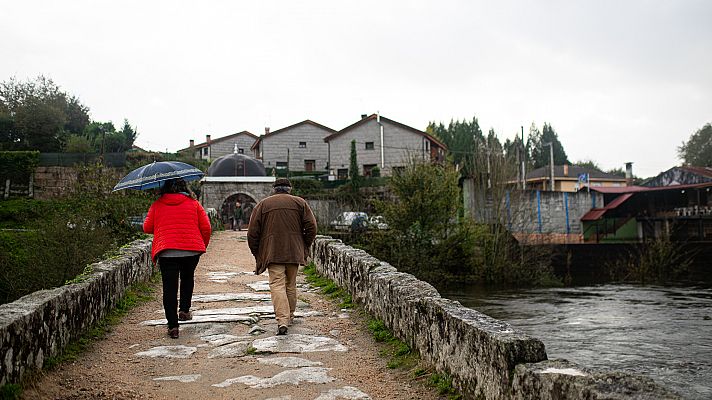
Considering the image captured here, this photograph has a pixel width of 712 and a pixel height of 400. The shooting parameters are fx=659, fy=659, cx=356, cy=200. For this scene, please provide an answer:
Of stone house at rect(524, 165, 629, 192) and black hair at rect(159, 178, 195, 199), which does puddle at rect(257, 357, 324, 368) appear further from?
stone house at rect(524, 165, 629, 192)

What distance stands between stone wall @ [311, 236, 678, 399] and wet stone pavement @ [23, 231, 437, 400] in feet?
1.18

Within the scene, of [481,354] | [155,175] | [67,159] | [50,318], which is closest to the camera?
[481,354]

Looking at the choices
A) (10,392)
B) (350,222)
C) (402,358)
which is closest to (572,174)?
(350,222)

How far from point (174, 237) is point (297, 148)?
50847 mm

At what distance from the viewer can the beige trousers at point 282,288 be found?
23.3 feet

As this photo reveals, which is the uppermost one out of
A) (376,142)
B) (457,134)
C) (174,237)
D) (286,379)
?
(457,134)

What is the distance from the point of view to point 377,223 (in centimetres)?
2992

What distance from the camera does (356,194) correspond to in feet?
141

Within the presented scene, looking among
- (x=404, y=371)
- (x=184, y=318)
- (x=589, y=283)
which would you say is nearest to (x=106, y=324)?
(x=184, y=318)

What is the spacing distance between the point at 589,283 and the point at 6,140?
42233mm

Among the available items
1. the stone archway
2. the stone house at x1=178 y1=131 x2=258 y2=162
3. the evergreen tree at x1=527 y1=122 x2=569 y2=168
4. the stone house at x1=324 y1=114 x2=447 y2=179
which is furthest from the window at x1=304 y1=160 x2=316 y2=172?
the evergreen tree at x1=527 y1=122 x2=569 y2=168

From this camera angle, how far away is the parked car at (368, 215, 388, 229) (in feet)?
97.2

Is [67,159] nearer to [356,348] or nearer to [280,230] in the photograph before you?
[280,230]

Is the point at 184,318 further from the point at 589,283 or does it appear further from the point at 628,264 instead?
the point at 628,264
